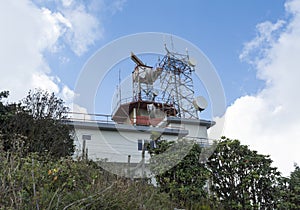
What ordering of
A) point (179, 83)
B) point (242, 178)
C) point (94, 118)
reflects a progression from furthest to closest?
point (179, 83), point (94, 118), point (242, 178)

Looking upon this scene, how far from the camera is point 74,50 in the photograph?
29.9 ft

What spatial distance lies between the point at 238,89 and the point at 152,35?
2.96 metres

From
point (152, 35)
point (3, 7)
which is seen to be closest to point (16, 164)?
point (3, 7)

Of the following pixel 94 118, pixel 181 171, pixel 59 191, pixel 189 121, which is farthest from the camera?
pixel 189 121

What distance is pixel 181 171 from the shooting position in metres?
7.43

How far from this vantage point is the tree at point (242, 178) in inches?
274

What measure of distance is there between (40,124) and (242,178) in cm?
512

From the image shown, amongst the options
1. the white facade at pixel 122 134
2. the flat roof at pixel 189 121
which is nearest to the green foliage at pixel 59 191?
the white facade at pixel 122 134

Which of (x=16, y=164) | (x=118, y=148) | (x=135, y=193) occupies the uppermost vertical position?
(x=118, y=148)

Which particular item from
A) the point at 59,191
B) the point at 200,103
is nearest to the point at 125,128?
the point at 200,103

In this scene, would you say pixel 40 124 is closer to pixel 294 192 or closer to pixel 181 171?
pixel 181 171

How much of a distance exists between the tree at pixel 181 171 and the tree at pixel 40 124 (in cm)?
246

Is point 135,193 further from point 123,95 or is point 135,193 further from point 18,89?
point 123,95

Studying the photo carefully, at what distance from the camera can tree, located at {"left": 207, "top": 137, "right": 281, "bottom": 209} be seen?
22.8 feet
